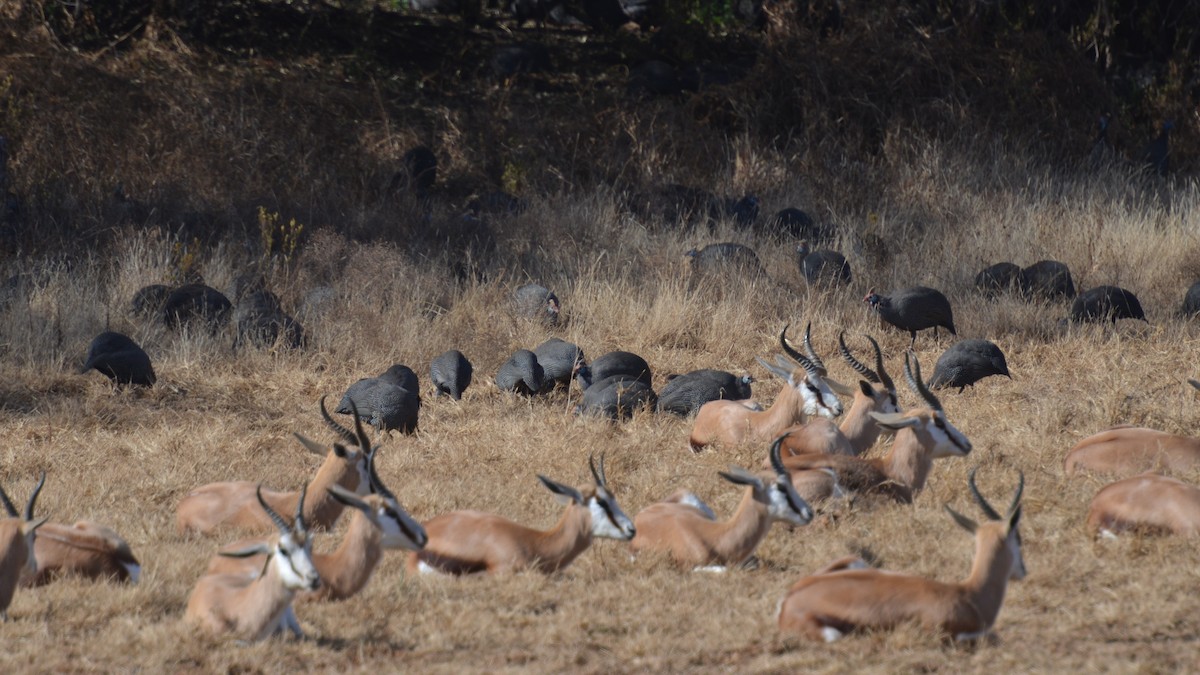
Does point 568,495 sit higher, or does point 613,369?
point 568,495

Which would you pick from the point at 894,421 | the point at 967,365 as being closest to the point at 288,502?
the point at 894,421

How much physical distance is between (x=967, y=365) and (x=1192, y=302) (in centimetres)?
287

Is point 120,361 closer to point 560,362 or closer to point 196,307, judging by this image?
point 196,307

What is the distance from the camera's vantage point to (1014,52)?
60.1 feet

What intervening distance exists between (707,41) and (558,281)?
951cm

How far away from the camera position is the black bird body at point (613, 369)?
9500 millimetres

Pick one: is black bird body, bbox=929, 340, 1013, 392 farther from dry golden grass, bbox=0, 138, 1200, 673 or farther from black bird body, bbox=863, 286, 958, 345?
black bird body, bbox=863, 286, 958, 345

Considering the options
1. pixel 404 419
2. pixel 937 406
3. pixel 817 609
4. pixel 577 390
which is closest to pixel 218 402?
pixel 404 419

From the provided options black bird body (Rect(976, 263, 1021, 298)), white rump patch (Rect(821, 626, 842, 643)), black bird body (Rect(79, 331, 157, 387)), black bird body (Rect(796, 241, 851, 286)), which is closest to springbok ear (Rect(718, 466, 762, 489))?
white rump patch (Rect(821, 626, 842, 643))

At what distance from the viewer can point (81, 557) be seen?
19.1 ft

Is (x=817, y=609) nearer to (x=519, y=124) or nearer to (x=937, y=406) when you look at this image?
(x=937, y=406)

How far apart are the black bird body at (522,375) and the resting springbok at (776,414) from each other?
1.56m

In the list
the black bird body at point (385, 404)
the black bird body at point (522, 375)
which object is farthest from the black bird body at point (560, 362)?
the black bird body at point (385, 404)

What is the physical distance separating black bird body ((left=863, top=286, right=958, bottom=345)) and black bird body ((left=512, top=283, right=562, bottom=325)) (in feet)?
8.52
